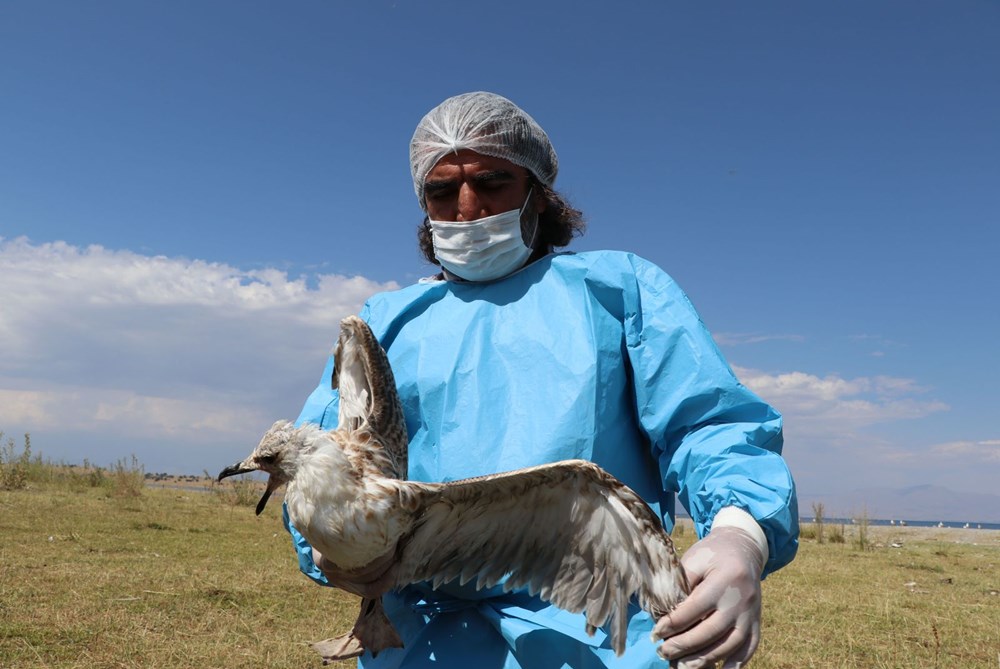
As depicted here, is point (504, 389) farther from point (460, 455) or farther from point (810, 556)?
point (810, 556)

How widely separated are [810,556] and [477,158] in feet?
38.8

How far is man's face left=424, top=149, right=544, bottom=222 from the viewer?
138 inches

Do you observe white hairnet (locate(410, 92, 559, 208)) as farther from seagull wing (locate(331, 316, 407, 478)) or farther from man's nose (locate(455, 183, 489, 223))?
seagull wing (locate(331, 316, 407, 478))

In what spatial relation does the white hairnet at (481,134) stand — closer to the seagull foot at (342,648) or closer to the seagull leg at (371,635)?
the seagull leg at (371,635)

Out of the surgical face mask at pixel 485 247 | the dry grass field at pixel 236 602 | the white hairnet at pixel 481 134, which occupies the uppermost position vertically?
the white hairnet at pixel 481 134

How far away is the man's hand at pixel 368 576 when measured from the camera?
2.68 meters

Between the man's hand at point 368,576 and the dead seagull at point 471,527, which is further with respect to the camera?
the man's hand at point 368,576

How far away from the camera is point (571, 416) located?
2.77 meters

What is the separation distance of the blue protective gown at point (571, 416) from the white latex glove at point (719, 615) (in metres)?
0.22

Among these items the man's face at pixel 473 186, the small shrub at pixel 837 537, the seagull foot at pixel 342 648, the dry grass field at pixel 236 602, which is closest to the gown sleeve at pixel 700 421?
the man's face at pixel 473 186

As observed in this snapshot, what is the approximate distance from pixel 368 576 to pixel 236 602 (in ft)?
18.6

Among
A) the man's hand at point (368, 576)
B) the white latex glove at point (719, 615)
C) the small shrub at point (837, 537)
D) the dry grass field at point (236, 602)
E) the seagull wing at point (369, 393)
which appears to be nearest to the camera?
the white latex glove at point (719, 615)

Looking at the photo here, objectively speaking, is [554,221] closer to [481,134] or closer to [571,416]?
[481,134]

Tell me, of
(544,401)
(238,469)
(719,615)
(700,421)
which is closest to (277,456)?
(238,469)
